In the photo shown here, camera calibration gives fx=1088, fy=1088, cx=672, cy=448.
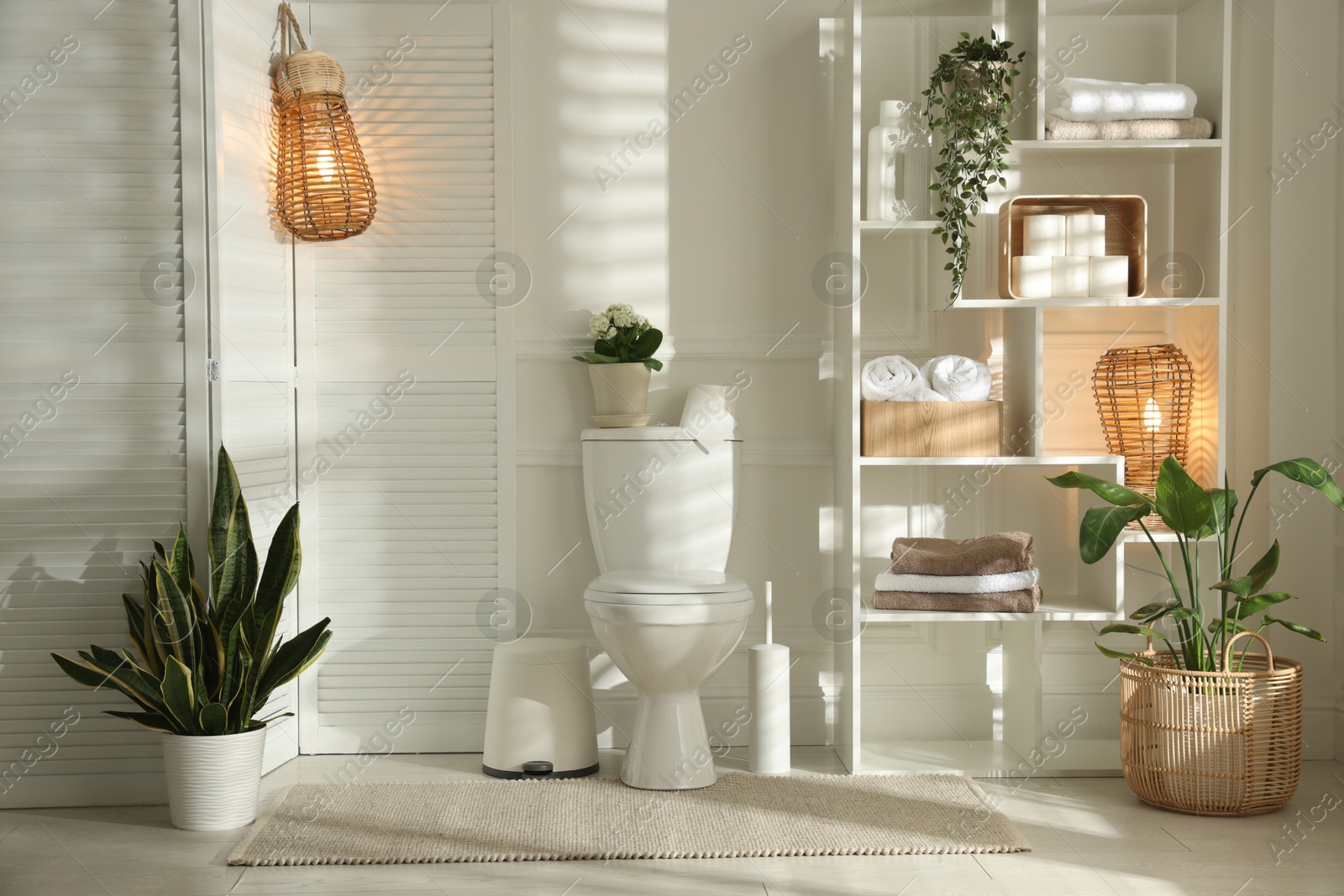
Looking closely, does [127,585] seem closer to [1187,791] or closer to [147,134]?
[147,134]

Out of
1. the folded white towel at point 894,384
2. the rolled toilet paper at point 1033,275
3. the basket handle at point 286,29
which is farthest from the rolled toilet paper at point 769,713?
the basket handle at point 286,29

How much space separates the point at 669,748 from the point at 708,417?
802mm

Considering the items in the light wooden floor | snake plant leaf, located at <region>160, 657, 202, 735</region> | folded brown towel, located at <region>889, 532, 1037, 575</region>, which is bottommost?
the light wooden floor

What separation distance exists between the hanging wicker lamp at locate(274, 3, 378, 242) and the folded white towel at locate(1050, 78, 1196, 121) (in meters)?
1.69

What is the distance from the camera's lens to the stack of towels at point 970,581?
8.29 feet

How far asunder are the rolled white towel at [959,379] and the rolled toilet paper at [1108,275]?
0.32 meters

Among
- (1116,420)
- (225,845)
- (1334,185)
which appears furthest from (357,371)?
(1334,185)

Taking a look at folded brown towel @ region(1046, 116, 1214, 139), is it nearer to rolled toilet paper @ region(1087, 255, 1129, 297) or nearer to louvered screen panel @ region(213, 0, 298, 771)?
rolled toilet paper @ region(1087, 255, 1129, 297)

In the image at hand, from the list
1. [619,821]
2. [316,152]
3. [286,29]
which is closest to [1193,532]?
[619,821]

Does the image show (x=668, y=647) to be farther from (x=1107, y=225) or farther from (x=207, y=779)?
(x=1107, y=225)

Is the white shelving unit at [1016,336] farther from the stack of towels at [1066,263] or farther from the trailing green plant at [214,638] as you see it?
the trailing green plant at [214,638]

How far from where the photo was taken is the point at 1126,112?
2.51 metres

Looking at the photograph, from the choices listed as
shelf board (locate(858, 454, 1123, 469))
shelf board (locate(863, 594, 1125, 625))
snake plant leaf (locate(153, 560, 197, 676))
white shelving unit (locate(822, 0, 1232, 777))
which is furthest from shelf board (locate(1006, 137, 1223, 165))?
snake plant leaf (locate(153, 560, 197, 676))

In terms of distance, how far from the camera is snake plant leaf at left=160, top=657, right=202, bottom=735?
2.16 meters
